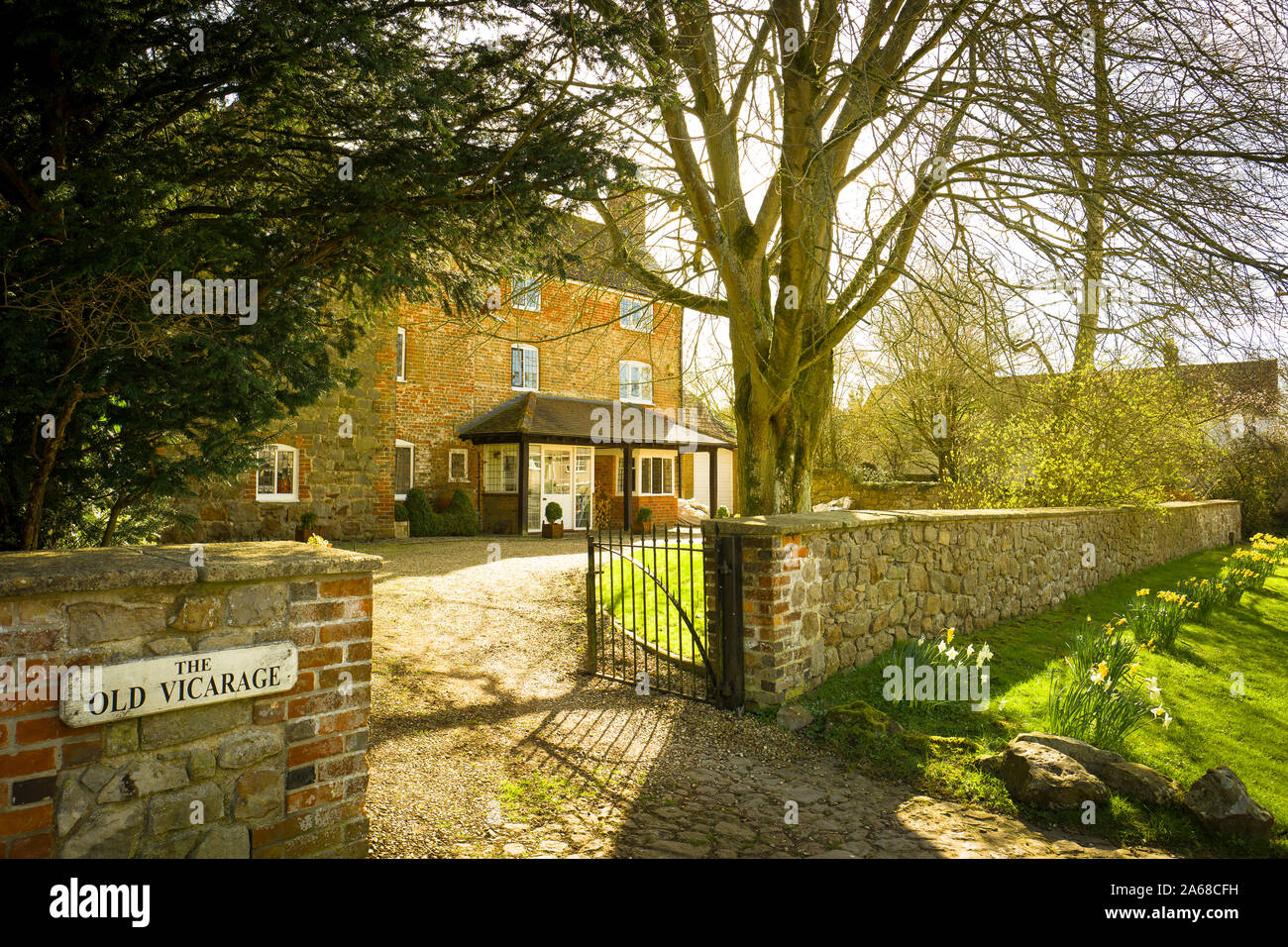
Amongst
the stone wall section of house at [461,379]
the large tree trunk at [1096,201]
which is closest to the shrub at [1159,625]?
the large tree trunk at [1096,201]

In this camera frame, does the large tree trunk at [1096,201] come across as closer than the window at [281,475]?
Yes

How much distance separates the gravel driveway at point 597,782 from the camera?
3816mm

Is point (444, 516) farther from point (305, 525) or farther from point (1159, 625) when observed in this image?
point (1159, 625)

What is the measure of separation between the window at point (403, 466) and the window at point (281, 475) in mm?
3278

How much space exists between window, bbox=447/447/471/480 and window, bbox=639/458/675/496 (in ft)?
18.5

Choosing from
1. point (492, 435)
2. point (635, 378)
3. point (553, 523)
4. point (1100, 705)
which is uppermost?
point (635, 378)

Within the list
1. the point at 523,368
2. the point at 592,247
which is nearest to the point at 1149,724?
the point at 592,247

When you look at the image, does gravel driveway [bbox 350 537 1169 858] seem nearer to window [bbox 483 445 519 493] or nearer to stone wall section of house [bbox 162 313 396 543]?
stone wall section of house [bbox 162 313 396 543]

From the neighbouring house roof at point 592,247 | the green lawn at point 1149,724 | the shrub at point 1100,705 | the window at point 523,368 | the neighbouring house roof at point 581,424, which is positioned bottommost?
the green lawn at point 1149,724

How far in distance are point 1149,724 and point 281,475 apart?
15330mm

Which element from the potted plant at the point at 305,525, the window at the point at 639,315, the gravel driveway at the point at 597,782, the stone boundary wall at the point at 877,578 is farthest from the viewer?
the potted plant at the point at 305,525

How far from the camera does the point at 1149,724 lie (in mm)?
5930

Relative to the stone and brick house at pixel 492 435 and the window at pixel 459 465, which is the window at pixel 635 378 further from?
the window at pixel 459 465

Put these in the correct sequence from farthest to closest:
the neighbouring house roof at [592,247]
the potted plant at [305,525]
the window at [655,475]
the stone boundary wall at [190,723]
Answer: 1. the window at [655,475]
2. the potted plant at [305,525]
3. the neighbouring house roof at [592,247]
4. the stone boundary wall at [190,723]
